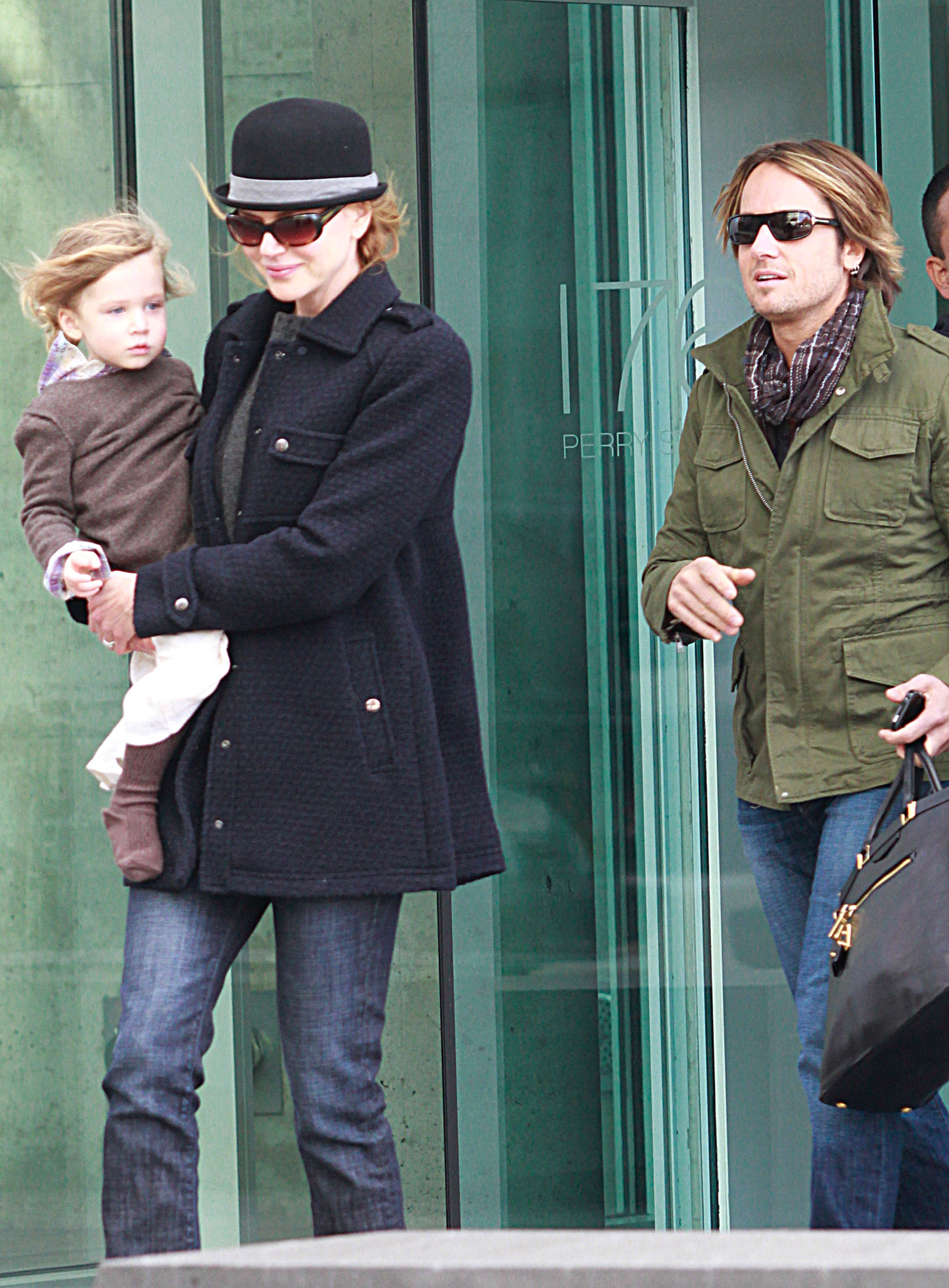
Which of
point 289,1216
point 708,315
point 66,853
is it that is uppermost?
point 708,315

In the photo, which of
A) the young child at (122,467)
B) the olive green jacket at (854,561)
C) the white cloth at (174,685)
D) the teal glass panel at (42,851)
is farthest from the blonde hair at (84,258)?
the teal glass panel at (42,851)

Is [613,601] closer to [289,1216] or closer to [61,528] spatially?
[289,1216]

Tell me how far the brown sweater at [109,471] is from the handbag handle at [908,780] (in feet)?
3.45

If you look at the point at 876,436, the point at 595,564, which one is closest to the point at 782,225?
the point at 876,436

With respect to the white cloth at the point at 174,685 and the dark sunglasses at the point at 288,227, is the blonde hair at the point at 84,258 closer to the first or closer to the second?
the dark sunglasses at the point at 288,227

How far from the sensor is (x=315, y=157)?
273 cm

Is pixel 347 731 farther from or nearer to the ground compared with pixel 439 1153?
farther from the ground

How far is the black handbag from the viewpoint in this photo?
2.58m

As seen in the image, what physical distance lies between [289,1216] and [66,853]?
3.00 feet

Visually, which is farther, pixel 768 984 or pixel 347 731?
pixel 768 984

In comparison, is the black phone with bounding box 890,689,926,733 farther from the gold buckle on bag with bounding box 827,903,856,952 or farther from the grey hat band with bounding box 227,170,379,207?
the grey hat band with bounding box 227,170,379,207

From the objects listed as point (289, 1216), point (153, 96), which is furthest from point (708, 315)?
point (289, 1216)

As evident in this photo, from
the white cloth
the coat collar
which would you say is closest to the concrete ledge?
the white cloth

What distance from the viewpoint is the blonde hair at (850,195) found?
306 cm
